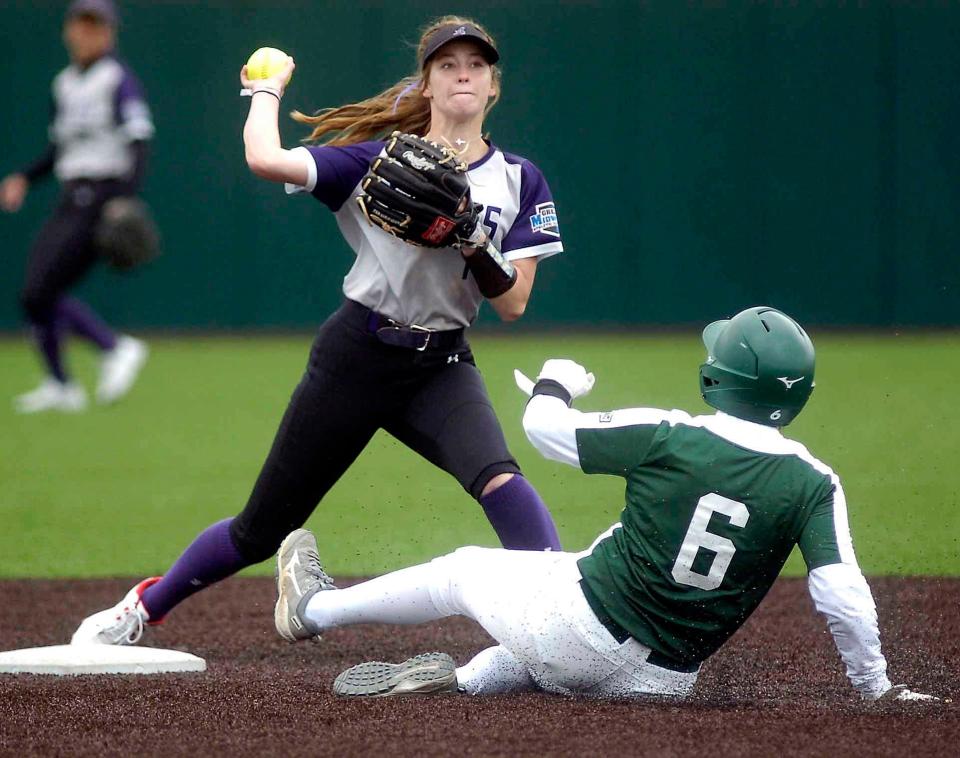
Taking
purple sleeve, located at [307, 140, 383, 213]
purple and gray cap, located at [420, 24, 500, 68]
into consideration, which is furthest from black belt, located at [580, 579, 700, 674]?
purple and gray cap, located at [420, 24, 500, 68]

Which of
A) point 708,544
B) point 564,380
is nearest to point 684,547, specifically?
point 708,544

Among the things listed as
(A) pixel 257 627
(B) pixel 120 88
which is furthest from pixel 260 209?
(A) pixel 257 627

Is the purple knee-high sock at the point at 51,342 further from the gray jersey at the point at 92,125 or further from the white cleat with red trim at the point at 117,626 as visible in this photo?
the white cleat with red trim at the point at 117,626

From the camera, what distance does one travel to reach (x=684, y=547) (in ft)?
10.9

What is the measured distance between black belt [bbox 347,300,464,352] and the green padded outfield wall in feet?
32.7

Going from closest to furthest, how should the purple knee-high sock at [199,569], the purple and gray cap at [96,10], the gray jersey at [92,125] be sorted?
1. the purple knee-high sock at [199,569]
2. the purple and gray cap at [96,10]
3. the gray jersey at [92,125]

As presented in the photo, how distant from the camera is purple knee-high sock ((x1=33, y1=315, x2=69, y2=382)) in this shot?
1012cm

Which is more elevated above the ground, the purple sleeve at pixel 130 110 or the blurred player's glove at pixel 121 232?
the purple sleeve at pixel 130 110

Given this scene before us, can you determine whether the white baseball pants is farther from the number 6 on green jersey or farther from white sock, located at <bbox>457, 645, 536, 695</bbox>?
the number 6 on green jersey

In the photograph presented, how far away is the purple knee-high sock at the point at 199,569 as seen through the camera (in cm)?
429

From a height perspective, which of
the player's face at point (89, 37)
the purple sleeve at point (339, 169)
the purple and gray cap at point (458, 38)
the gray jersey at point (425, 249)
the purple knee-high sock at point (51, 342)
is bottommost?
the purple knee-high sock at point (51, 342)

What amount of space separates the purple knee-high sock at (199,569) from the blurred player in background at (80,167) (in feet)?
18.9

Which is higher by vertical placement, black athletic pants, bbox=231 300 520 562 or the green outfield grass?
black athletic pants, bbox=231 300 520 562

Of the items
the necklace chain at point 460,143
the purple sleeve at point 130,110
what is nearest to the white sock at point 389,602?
the necklace chain at point 460,143
